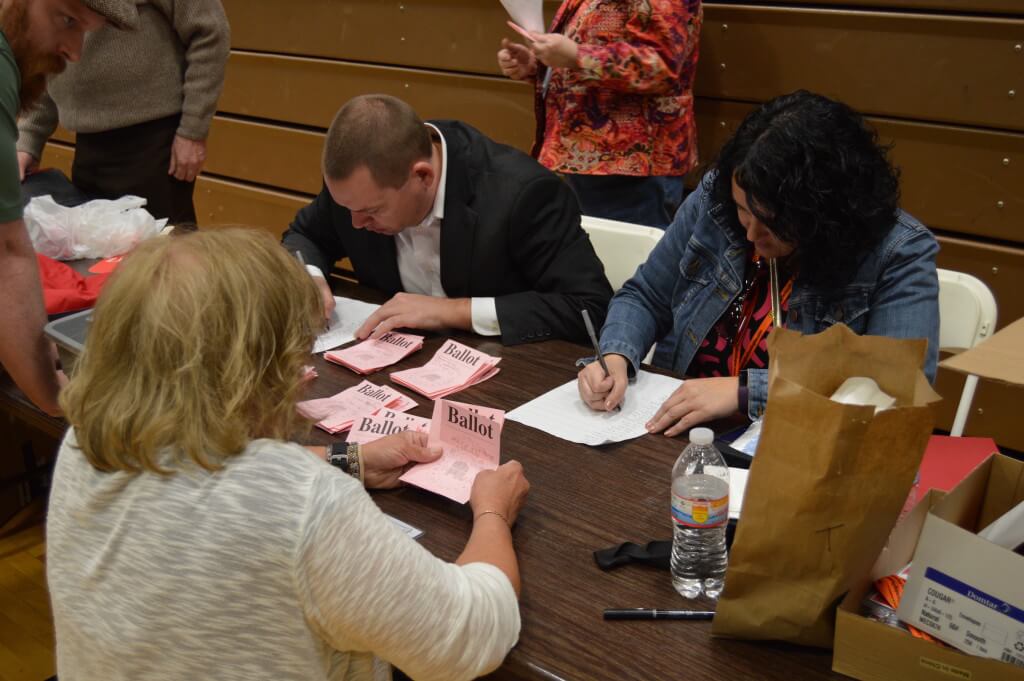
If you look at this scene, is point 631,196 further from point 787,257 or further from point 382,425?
point 382,425

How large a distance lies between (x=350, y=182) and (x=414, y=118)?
0.23 metres

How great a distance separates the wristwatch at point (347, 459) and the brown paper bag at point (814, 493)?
2.12 feet

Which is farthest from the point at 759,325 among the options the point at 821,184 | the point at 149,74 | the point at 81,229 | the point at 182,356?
the point at 149,74

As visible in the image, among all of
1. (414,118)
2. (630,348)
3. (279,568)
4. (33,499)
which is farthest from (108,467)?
(33,499)

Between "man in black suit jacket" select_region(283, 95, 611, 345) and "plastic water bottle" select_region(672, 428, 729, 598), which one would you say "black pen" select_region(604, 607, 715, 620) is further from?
"man in black suit jacket" select_region(283, 95, 611, 345)

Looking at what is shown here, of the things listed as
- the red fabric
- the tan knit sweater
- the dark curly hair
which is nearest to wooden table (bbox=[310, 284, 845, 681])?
the dark curly hair

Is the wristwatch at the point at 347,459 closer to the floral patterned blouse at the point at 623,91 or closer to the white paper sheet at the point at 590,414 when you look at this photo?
the white paper sheet at the point at 590,414

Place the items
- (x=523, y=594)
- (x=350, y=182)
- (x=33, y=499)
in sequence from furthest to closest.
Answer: (x=33, y=499)
(x=350, y=182)
(x=523, y=594)

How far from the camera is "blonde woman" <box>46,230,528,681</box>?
0.93 m

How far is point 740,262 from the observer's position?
196cm

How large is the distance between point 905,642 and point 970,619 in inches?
2.9

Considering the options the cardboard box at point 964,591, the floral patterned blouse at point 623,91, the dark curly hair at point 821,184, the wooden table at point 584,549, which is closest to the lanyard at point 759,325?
the dark curly hair at point 821,184

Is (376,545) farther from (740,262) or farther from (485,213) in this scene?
(485,213)

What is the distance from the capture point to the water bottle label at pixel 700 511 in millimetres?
1186
